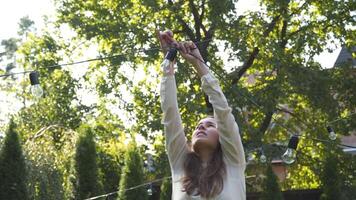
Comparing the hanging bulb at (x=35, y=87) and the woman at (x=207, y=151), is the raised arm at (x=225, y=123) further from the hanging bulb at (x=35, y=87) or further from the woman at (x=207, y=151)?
the hanging bulb at (x=35, y=87)

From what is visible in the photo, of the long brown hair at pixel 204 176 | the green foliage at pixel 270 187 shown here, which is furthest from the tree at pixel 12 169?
the long brown hair at pixel 204 176

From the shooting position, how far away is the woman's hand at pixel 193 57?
2094mm

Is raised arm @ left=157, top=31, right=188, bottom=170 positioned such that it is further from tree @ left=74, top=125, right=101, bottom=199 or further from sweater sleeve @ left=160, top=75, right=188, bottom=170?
tree @ left=74, top=125, right=101, bottom=199

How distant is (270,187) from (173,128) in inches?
284

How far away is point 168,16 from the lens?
33.4ft

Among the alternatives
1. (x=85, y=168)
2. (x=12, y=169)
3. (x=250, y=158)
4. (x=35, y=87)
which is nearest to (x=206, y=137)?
(x=35, y=87)

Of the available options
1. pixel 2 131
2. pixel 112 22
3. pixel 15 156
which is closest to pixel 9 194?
pixel 15 156

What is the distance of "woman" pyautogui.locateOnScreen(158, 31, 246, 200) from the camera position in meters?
1.93

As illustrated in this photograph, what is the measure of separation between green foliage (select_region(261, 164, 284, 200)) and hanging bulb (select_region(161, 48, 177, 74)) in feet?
23.3

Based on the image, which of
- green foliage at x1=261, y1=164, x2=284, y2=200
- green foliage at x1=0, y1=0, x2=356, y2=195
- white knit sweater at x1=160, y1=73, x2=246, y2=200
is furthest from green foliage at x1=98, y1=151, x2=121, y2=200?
white knit sweater at x1=160, y1=73, x2=246, y2=200

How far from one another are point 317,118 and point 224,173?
867cm

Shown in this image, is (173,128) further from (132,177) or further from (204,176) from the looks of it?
(132,177)

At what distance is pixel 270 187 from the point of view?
9047 millimetres

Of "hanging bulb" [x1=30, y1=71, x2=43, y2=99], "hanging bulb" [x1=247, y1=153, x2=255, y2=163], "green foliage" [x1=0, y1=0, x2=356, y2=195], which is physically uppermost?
"green foliage" [x1=0, y1=0, x2=356, y2=195]
